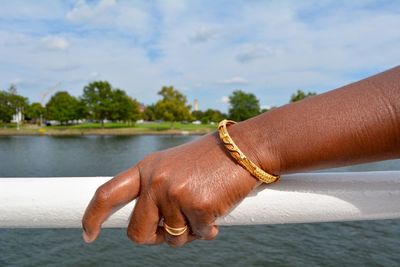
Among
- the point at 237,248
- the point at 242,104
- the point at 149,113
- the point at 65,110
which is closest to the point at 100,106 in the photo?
the point at 65,110

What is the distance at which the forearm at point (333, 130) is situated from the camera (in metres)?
0.77

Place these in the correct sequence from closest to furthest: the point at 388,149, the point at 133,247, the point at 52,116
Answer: the point at 388,149, the point at 133,247, the point at 52,116

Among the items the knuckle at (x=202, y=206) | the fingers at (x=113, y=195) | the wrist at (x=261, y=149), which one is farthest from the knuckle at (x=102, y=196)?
the wrist at (x=261, y=149)

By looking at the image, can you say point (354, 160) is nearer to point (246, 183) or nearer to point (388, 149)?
point (388, 149)

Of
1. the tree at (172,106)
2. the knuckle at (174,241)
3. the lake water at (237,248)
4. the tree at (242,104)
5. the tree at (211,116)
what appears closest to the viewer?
the knuckle at (174,241)

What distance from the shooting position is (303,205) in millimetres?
965

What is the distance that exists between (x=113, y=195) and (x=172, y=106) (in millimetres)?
59699

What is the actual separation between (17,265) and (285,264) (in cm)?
334

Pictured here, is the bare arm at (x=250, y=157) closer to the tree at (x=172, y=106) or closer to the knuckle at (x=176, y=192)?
the knuckle at (x=176, y=192)

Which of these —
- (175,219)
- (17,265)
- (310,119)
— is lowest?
(17,265)

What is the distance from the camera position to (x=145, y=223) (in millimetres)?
865

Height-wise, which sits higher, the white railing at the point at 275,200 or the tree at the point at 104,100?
the tree at the point at 104,100

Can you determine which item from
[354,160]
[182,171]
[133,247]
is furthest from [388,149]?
[133,247]

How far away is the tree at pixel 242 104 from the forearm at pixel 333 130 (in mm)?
74161
